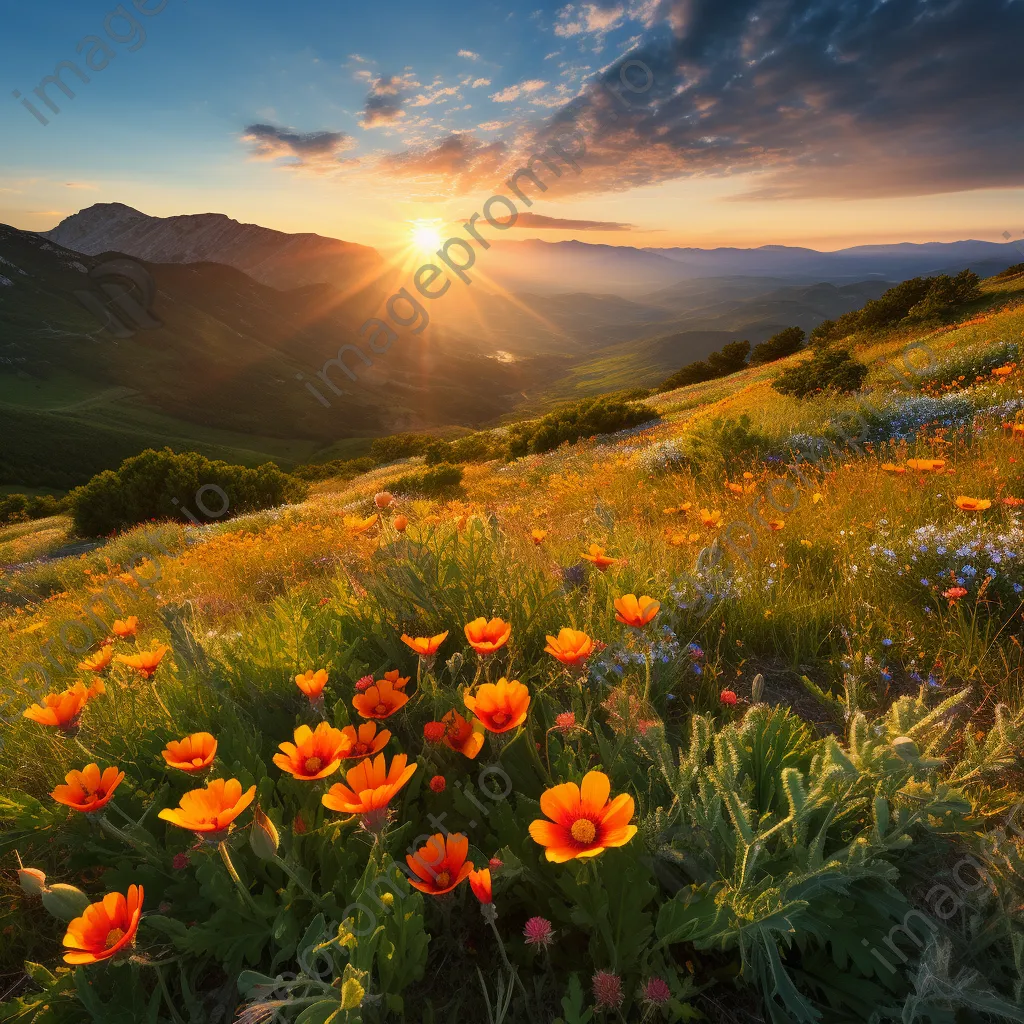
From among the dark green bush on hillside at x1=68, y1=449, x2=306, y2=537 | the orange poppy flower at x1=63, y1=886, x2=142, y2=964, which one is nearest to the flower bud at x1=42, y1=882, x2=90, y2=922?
the orange poppy flower at x1=63, y1=886, x2=142, y2=964

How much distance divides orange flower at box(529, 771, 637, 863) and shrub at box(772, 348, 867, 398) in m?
14.6

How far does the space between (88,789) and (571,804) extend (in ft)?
4.44

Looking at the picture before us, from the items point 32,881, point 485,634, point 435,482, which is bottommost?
point 435,482

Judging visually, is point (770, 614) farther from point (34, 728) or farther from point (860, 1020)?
point (34, 728)

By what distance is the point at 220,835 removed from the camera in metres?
A: 1.33

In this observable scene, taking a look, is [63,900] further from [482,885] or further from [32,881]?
[482,885]

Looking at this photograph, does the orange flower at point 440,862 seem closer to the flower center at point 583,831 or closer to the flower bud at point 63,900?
the flower center at point 583,831

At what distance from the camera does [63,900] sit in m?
1.37

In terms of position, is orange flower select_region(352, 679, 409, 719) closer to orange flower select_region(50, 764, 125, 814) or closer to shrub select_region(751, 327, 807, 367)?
orange flower select_region(50, 764, 125, 814)

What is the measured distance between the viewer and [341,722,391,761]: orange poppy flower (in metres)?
1.59

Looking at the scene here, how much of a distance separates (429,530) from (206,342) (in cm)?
19105

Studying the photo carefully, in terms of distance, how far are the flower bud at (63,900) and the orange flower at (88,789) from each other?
6.8 inches

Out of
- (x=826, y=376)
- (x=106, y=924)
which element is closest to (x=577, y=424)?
(x=826, y=376)

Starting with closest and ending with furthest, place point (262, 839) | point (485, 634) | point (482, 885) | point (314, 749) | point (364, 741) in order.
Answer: point (482, 885), point (262, 839), point (314, 749), point (364, 741), point (485, 634)
